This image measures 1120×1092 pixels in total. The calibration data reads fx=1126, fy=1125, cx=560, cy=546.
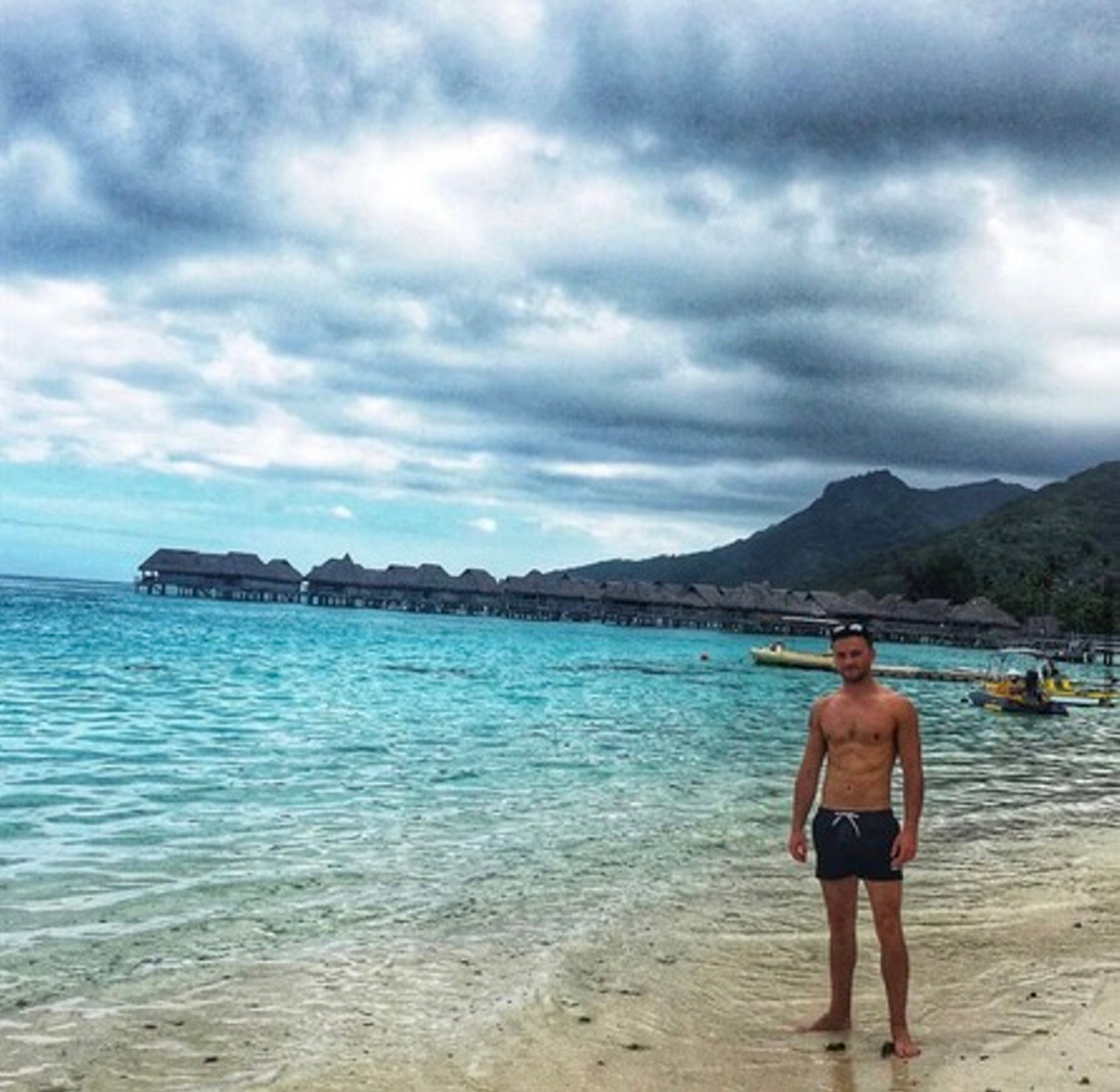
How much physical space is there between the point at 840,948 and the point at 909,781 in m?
0.98

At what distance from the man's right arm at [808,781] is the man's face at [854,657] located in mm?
277

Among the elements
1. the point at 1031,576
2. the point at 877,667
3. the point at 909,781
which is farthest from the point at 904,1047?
the point at 1031,576

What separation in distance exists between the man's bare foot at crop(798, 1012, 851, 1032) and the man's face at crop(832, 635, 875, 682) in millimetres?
1797

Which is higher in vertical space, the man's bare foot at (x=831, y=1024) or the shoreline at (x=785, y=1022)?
the man's bare foot at (x=831, y=1024)

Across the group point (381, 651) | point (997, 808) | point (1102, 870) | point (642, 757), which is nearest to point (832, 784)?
point (1102, 870)

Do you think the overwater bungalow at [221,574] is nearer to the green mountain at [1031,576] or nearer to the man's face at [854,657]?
the green mountain at [1031,576]

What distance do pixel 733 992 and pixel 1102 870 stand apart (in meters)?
6.07

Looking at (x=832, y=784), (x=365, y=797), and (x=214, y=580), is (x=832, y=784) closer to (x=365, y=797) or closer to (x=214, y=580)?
(x=365, y=797)

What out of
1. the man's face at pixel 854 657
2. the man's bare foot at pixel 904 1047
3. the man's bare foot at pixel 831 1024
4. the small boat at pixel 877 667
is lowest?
the small boat at pixel 877 667

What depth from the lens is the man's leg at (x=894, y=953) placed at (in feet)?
18.1

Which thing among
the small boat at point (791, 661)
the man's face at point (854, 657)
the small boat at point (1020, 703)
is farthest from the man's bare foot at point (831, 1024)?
the small boat at point (791, 661)

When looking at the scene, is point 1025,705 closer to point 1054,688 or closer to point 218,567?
point 1054,688

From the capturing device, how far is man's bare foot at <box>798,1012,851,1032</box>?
19.3 ft

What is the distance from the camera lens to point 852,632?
5633 mm
